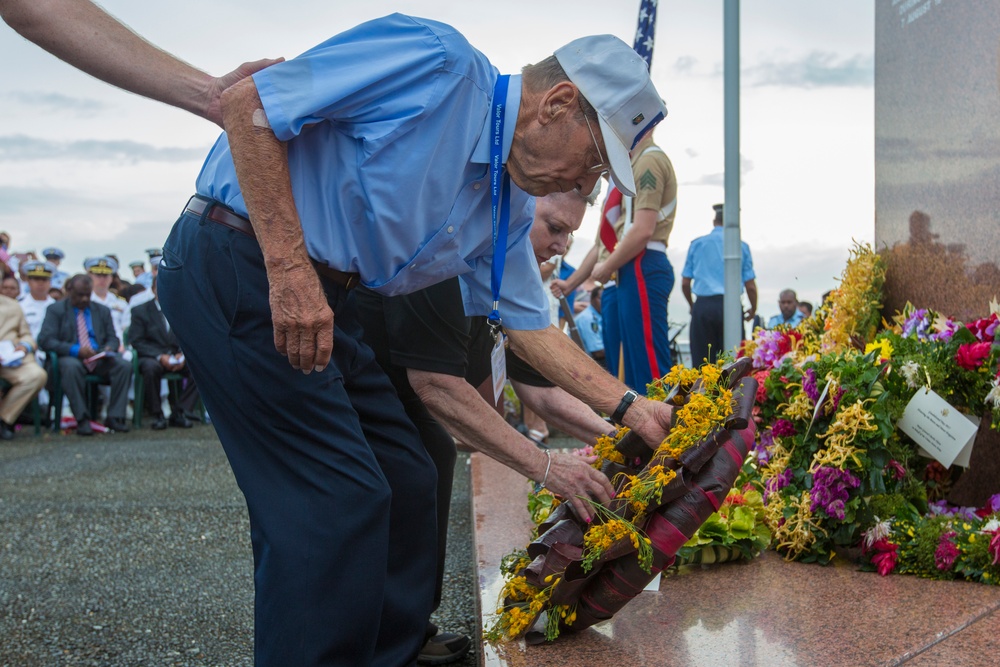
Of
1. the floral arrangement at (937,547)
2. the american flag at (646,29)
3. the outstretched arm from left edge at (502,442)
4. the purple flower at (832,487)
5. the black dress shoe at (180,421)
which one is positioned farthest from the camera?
the black dress shoe at (180,421)

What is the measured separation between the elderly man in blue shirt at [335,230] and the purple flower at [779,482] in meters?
2.01

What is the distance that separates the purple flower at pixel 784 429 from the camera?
410cm

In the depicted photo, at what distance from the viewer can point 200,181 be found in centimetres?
238

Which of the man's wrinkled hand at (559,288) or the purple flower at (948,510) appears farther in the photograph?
the man's wrinkled hand at (559,288)

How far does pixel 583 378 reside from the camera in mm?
2916

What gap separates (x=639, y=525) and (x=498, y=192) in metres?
0.98

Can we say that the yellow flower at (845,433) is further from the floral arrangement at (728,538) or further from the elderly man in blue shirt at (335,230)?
the elderly man in blue shirt at (335,230)

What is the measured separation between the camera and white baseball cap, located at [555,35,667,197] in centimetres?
232

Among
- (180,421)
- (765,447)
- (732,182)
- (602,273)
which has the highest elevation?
(732,182)

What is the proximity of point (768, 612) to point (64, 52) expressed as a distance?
2.53m

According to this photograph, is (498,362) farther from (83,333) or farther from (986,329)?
(83,333)

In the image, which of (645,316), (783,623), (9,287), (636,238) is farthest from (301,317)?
(9,287)

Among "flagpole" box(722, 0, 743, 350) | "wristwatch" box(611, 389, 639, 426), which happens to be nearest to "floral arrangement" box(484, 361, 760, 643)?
"wristwatch" box(611, 389, 639, 426)

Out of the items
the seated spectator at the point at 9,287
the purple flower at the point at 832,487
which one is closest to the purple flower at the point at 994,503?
the purple flower at the point at 832,487
